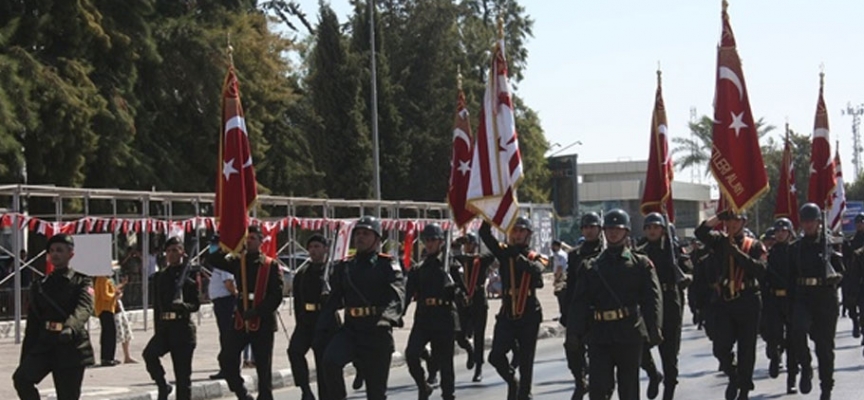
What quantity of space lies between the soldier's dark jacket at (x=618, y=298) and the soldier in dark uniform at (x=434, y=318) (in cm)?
302

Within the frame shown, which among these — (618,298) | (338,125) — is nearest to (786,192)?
(618,298)

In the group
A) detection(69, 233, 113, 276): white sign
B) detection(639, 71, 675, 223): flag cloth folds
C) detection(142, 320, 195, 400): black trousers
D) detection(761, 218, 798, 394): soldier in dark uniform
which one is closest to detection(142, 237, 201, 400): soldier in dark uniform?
detection(142, 320, 195, 400): black trousers

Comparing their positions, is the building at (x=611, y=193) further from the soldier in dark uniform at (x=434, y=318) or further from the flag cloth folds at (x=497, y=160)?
the soldier in dark uniform at (x=434, y=318)

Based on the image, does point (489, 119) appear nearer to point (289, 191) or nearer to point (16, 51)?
point (16, 51)

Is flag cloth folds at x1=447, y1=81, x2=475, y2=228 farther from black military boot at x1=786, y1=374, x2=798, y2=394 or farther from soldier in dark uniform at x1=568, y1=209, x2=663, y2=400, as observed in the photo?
soldier in dark uniform at x1=568, y1=209, x2=663, y2=400

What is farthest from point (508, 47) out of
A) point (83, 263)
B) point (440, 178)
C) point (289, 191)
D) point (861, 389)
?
point (861, 389)

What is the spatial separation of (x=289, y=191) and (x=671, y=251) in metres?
34.7

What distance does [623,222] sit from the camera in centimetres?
1077

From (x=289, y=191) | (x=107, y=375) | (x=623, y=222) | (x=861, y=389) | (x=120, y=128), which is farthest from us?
(x=289, y=191)

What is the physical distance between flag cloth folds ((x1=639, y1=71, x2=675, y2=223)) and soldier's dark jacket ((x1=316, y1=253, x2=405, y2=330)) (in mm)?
4683

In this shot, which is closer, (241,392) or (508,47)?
(241,392)

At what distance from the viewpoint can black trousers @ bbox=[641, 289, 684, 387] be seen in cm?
1339

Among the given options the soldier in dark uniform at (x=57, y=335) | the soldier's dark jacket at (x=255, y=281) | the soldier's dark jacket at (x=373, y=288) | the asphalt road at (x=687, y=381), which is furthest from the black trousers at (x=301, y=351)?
the soldier in dark uniform at (x=57, y=335)

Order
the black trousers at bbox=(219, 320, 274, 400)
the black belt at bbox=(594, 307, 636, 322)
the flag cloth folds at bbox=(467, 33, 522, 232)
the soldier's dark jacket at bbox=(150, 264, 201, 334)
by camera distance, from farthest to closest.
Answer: the flag cloth folds at bbox=(467, 33, 522, 232)
the soldier's dark jacket at bbox=(150, 264, 201, 334)
the black trousers at bbox=(219, 320, 274, 400)
the black belt at bbox=(594, 307, 636, 322)
